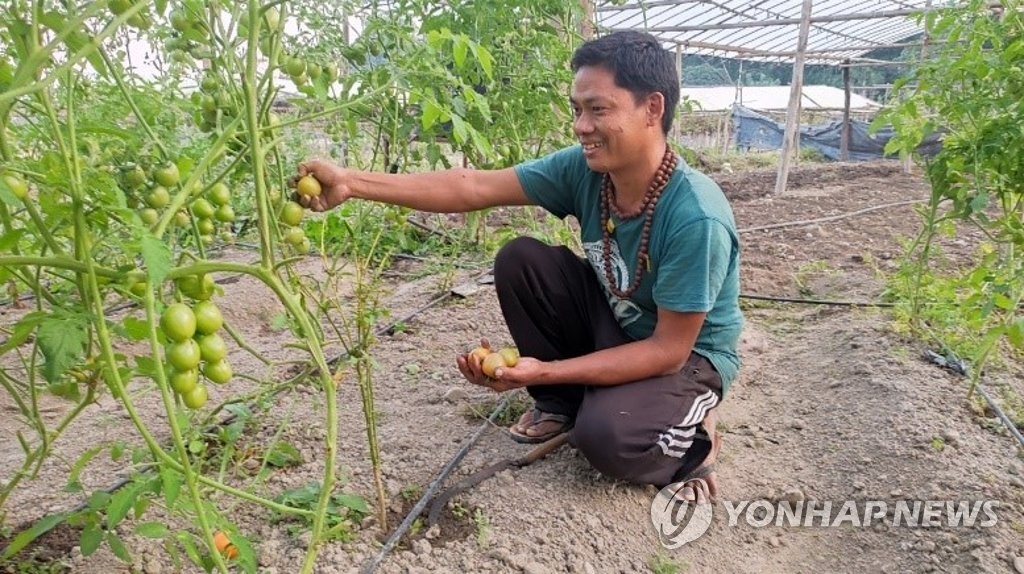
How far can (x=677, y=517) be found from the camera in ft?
6.19

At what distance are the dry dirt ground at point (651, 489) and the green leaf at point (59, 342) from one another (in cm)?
75

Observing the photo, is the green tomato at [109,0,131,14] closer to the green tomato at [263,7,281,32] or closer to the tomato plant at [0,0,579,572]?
the tomato plant at [0,0,579,572]

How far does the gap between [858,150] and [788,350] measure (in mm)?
11496

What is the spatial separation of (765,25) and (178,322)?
8920 millimetres

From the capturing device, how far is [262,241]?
1.06 m

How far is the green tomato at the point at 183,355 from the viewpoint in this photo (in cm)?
94

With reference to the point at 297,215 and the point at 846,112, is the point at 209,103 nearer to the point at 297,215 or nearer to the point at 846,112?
the point at 297,215

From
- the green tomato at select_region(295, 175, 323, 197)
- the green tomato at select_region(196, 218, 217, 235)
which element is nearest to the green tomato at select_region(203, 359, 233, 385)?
the green tomato at select_region(196, 218, 217, 235)

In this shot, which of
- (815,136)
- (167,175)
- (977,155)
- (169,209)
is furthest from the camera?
(815,136)

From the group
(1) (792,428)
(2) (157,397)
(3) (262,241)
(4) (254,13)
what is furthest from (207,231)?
(1) (792,428)

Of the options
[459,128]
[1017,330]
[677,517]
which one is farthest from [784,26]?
[459,128]

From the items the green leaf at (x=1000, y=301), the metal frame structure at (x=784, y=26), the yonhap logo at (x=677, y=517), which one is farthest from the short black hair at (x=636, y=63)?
the metal frame structure at (x=784, y=26)

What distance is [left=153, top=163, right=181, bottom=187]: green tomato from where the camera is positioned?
1.23m

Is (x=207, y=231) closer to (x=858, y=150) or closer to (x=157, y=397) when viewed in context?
(x=157, y=397)
